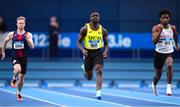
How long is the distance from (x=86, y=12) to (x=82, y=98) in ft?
41.1

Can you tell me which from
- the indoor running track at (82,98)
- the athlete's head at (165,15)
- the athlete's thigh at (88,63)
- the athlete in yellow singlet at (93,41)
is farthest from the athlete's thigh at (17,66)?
the athlete's head at (165,15)

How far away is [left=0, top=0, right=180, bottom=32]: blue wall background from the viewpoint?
27.5 m

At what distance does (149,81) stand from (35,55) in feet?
24.3

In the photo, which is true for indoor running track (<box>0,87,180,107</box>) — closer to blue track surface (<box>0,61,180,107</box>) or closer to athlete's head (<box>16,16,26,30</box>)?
blue track surface (<box>0,61,180,107</box>)

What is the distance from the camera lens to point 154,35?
49.9 ft

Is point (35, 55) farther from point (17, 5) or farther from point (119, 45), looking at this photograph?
point (119, 45)

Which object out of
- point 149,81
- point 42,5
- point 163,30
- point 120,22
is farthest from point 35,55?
point 163,30

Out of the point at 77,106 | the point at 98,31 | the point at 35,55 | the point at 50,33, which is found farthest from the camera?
the point at 35,55

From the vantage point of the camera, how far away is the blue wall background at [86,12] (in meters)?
27.5

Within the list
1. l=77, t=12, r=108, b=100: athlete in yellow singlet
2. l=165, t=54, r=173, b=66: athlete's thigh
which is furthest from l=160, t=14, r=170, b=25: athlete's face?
l=77, t=12, r=108, b=100: athlete in yellow singlet

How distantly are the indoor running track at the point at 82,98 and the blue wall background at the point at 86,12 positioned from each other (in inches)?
344

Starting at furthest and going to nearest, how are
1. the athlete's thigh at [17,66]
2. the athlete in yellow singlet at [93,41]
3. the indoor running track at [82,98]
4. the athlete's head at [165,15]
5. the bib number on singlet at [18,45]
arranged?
the athlete's head at [165,15] < the athlete in yellow singlet at [93,41] < the bib number on singlet at [18,45] < the athlete's thigh at [17,66] < the indoor running track at [82,98]

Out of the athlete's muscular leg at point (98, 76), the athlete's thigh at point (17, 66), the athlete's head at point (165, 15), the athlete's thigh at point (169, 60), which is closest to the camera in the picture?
the athlete's thigh at point (17, 66)

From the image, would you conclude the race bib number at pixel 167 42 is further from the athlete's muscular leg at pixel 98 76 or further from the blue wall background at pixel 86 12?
the blue wall background at pixel 86 12
